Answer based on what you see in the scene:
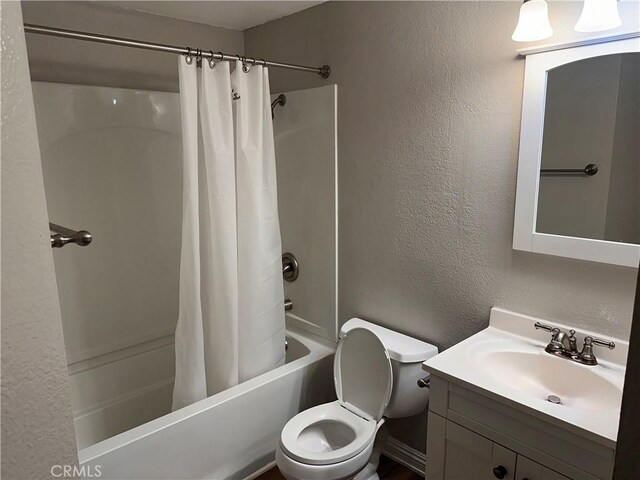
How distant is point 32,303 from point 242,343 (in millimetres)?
1683

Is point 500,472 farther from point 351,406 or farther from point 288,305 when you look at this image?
point 288,305

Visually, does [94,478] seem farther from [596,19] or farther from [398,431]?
[596,19]

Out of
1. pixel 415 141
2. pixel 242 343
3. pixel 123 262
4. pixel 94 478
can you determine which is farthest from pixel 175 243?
pixel 415 141

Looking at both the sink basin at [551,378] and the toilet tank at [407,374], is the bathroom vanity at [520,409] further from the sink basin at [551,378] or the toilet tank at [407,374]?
the toilet tank at [407,374]

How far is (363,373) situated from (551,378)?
2.61 feet

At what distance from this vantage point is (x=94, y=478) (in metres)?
1.59

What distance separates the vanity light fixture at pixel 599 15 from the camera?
129 centimetres

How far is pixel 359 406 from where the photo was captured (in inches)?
79.7

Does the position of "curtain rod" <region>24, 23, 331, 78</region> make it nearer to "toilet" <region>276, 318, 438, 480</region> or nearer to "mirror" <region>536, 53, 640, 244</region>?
"mirror" <region>536, 53, 640, 244</region>

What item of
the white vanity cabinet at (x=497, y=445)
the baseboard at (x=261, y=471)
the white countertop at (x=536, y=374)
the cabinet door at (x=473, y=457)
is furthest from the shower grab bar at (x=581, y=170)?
the baseboard at (x=261, y=471)

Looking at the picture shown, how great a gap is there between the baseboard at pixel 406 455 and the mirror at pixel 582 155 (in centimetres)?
117

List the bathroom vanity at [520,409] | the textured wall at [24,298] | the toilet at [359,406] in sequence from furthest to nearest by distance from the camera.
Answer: the toilet at [359,406]
the bathroom vanity at [520,409]
the textured wall at [24,298]

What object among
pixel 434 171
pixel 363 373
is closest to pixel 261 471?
pixel 363 373

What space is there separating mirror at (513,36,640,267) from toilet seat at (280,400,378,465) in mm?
999
